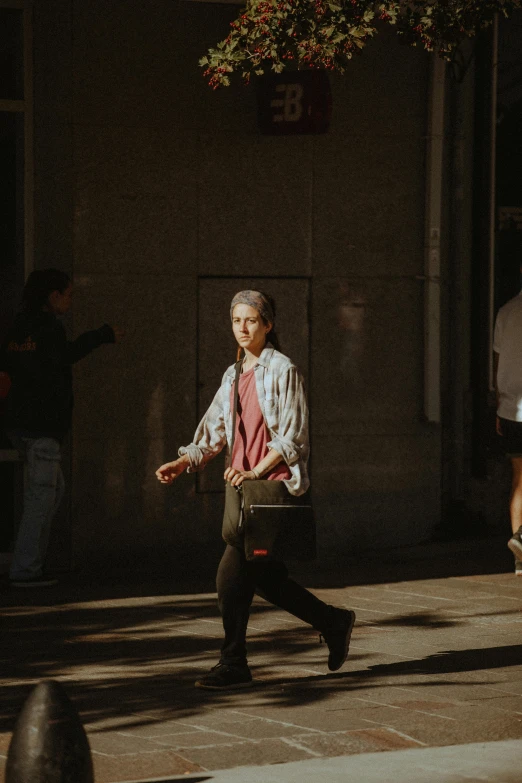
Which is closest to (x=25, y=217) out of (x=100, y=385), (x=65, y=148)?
(x=65, y=148)

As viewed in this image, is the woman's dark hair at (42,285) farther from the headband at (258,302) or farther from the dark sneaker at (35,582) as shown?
the headband at (258,302)

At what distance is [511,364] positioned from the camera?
379 inches

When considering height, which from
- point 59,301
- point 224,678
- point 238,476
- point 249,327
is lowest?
point 224,678

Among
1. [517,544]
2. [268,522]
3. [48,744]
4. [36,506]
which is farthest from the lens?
[36,506]

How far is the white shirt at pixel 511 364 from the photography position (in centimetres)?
959

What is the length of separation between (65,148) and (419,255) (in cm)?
284

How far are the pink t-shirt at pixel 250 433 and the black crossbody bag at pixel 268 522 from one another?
11 cm

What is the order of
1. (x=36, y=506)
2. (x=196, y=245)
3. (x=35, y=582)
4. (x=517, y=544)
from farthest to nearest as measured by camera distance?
(x=196, y=245)
(x=35, y=582)
(x=36, y=506)
(x=517, y=544)

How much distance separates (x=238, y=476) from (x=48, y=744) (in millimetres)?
2603

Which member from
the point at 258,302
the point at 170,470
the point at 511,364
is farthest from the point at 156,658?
the point at 511,364

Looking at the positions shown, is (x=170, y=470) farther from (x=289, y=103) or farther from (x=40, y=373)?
(x=289, y=103)

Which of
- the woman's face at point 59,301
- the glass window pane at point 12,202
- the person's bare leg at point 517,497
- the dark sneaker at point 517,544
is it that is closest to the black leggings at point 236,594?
the dark sneaker at point 517,544

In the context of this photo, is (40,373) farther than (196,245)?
No

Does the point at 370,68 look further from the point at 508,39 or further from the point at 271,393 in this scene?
the point at 271,393
